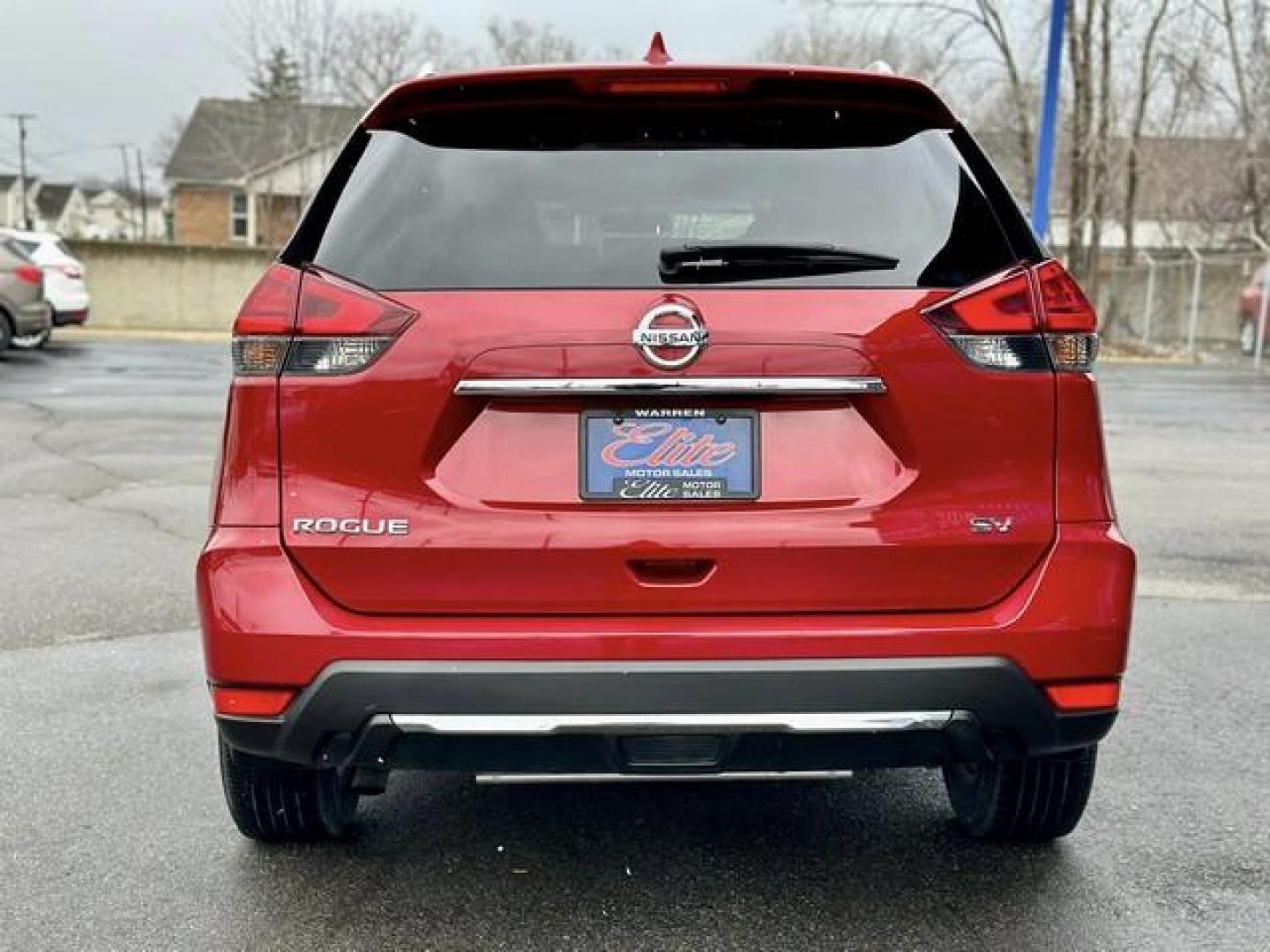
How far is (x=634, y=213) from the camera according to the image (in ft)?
8.86

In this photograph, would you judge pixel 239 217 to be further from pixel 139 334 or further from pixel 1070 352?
pixel 1070 352

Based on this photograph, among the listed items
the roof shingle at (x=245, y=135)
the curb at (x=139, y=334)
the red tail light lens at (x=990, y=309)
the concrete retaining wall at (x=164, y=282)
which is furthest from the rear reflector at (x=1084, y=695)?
the roof shingle at (x=245, y=135)

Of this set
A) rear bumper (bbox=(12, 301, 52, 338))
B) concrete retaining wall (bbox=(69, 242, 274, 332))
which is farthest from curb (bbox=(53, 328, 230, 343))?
rear bumper (bbox=(12, 301, 52, 338))

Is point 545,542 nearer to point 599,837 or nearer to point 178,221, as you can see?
point 599,837

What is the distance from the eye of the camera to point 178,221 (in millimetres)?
51812

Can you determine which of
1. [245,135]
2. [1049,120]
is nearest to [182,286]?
[245,135]

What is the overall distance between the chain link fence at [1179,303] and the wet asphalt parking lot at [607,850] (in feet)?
78.5

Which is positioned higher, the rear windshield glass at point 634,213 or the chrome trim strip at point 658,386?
the rear windshield glass at point 634,213

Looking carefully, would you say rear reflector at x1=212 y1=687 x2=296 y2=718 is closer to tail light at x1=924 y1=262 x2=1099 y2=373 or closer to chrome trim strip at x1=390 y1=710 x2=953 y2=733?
chrome trim strip at x1=390 y1=710 x2=953 y2=733

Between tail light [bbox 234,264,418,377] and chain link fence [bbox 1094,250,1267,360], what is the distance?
26313mm

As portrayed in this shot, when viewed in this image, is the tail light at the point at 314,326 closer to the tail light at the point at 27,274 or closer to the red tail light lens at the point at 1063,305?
the red tail light lens at the point at 1063,305

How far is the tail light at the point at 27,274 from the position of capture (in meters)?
19.6

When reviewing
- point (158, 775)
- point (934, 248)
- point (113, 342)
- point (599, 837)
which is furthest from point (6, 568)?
point (113, 342)

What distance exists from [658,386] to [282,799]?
4.72ft
